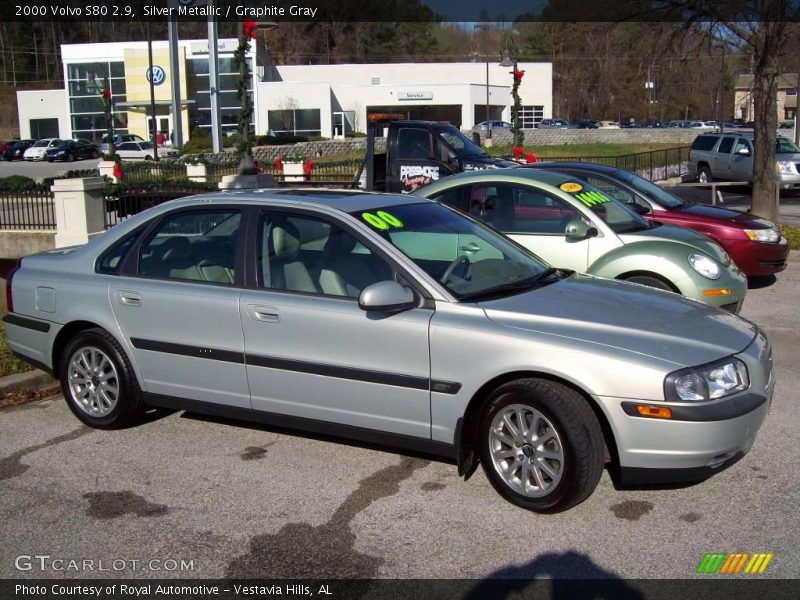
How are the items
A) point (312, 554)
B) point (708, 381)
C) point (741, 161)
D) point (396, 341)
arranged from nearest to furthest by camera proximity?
1. point (312, 554)
2. point (708, 381)
3. point (396, 341)
4. point (741, 161)

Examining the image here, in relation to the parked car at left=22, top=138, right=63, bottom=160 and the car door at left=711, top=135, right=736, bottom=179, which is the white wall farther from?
the car door at left=711, top=135, right=736, bottom=179

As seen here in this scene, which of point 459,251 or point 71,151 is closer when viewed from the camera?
point 459,251

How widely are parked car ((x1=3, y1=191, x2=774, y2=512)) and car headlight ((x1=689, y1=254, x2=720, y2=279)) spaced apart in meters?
2.66

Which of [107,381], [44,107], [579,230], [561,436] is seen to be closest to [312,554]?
[561,436]

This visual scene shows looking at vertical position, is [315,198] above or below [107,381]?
above

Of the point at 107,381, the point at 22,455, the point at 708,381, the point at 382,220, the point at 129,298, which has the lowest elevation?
the point at 22,455

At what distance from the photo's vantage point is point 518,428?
467cm

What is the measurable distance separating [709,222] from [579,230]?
3.27 meters

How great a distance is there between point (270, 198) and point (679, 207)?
22.2 feet

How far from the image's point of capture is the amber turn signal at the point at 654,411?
4.34m

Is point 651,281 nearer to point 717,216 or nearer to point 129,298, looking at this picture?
point 717,216

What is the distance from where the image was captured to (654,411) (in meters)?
4.36

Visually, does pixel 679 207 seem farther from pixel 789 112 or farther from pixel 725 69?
pixel 789 112

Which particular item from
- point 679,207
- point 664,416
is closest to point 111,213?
point 679,207
